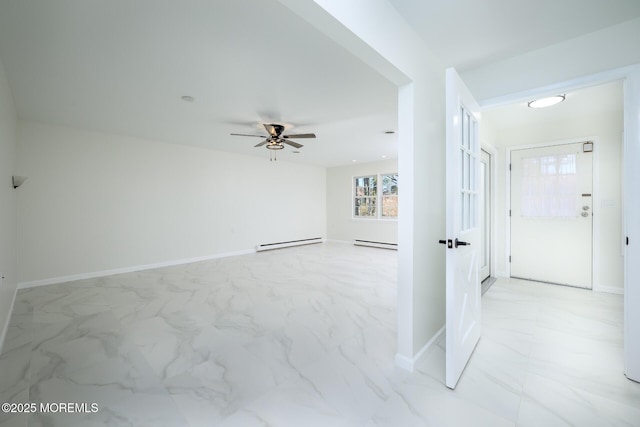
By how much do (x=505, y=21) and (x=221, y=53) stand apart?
2.05 m

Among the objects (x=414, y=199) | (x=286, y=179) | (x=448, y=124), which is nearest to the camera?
(x=448, y=124)

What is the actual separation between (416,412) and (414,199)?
125 cm

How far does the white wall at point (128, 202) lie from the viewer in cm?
379

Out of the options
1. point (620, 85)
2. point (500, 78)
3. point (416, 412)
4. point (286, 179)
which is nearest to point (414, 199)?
point (416, 412)

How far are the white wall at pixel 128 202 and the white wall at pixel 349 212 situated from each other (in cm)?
195

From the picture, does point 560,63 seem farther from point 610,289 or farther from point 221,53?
point 610,289

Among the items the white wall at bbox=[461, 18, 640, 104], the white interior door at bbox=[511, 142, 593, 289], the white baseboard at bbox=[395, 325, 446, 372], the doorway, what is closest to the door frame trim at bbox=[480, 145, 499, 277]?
the doorway

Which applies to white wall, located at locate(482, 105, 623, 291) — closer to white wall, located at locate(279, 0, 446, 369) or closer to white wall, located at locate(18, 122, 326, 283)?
white wall, located at locate(279, 0, 446, 369)

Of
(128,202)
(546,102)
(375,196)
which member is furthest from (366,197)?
(128,202)

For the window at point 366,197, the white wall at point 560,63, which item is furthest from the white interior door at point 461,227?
the window at point 366,197

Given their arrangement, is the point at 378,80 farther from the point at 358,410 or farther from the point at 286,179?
the point at 286,179

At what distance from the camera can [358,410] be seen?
146 cm

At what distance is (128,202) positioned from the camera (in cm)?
458

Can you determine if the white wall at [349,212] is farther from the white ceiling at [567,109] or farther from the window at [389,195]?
the white ceiling at [567,109]
